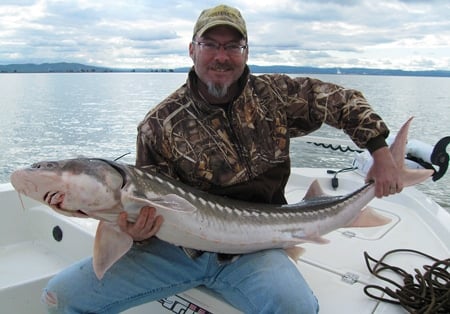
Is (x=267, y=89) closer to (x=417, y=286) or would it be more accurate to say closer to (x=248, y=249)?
(x=248, y=249)

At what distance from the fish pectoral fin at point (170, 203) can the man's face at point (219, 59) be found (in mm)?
928

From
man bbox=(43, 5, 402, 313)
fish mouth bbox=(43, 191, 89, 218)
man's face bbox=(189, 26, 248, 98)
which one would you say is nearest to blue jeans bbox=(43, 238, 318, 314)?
man bbox=(43, 5, 402, 313)

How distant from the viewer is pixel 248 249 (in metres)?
2.63

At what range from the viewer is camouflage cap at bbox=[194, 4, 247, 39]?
2.99 m

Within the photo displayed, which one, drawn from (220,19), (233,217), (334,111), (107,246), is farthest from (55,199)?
(334,111)

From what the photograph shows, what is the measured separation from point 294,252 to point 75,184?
1.35 meters

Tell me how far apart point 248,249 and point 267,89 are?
1100 millimetres

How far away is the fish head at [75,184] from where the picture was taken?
2.03 metres

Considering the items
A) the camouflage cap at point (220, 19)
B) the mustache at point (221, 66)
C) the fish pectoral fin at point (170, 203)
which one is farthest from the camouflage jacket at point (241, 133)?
the fish pectoral fin at point (170, 203)

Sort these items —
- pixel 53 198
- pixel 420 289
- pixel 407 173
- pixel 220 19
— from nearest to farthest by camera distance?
pixel 53 198 < pixel 420 289 < pixel 407 173 < pixel 220 19

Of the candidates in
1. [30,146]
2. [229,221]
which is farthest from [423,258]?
[30,146]

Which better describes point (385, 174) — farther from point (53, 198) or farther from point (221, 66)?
point (53, 198)

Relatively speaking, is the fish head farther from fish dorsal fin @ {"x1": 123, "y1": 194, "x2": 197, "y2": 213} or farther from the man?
the man

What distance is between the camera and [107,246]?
95.3 inches
